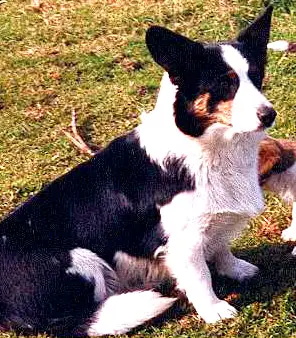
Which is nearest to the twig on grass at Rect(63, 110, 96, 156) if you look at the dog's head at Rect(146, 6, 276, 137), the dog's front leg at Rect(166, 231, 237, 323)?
the dog's front leg at Rect(166, 231, 237, 323)

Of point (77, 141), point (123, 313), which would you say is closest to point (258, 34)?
point (123, 313)

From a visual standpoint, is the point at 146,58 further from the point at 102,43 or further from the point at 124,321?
the point at 124,321

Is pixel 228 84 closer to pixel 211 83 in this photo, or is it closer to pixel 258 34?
pixel 211 83

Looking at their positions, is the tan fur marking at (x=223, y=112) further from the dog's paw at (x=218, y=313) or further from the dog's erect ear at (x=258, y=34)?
the dog's paw at (x=218, y=313)

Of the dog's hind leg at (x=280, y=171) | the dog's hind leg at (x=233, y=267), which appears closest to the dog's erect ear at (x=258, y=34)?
the dog's hind leg at (x=280, y=171)

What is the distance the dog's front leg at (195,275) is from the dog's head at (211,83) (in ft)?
1.86

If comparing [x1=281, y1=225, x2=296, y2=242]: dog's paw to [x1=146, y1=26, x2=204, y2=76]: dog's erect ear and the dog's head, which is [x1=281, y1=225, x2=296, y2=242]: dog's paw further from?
[x1=146, y1=26, x2=204, y2=76]: dog's erect ear

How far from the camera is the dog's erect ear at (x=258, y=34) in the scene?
3568mm

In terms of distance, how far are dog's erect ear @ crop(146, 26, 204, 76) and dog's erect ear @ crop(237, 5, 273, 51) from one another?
0.29 meters

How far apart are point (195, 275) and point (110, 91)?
2722mm

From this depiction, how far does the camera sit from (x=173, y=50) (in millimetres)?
3340

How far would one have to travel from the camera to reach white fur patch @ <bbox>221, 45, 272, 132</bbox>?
3.31m

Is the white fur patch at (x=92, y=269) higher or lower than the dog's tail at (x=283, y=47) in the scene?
lower

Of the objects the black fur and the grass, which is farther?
the grass
